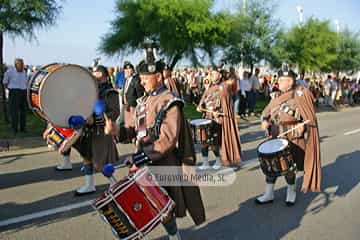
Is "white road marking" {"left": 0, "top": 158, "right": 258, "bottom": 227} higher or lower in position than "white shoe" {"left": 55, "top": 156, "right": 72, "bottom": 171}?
lower

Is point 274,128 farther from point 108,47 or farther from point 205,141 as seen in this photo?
point 108,47

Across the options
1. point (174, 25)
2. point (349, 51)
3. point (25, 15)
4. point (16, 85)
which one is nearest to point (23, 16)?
point (25, 15)

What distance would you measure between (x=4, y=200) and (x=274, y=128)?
11.9 ft

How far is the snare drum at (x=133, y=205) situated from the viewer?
3186 mm

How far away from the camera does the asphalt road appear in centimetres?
466

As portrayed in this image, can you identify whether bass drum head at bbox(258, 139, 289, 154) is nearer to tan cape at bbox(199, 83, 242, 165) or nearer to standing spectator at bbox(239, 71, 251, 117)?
tan cape at bbox(199, 83, 242, 165)

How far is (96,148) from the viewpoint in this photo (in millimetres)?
5637

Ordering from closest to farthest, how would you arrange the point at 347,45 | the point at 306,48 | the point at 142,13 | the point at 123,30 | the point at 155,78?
the point at 155,78, the point at 142,13, the point at 123,30, the point at 306,48, the point at 347,45

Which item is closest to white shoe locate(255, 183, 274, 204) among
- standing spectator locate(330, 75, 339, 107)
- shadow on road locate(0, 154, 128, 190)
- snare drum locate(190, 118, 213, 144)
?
snare drum locate(190, 118, 213, 144)

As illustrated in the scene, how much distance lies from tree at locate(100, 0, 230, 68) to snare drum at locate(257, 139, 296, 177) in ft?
56.9

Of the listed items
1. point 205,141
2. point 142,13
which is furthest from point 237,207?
point 142,13

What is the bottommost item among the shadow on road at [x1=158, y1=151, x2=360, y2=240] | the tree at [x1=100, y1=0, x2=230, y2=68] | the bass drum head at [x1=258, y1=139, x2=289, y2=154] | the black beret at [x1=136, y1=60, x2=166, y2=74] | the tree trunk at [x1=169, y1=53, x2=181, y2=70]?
the shadow on road at [x1=158, y1=151, x2=360, y2=240]

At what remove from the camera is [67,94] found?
4.11 metres

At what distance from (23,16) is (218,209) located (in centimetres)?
929
